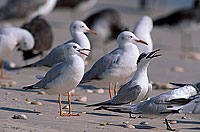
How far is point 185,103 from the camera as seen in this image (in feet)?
17.8

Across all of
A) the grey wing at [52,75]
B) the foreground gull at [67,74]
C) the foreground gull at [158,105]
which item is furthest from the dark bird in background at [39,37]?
the foreground gull at [158,105]

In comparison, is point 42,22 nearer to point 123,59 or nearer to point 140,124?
point 123,59

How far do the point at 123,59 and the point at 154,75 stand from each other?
10.3 ft

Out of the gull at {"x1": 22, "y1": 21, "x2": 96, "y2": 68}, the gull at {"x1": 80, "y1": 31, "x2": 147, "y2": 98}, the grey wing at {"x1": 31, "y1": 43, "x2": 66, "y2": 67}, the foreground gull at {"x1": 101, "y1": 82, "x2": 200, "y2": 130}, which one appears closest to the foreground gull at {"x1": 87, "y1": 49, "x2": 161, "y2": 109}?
the foreground gull at {"x1": 101, "y1": 82, "x2": 200, "y2": 130}

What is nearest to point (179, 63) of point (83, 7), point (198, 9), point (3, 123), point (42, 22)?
point (42, 22)

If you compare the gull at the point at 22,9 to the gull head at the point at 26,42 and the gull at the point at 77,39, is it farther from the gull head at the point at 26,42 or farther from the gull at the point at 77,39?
the gull at the point at 77,39

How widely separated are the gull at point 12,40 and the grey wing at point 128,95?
3.22 metres

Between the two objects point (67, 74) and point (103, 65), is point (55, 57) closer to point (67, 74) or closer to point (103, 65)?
point (103, 65)

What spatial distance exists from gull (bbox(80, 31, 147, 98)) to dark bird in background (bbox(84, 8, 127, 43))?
16.1 feet

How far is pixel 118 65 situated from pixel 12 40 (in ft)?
9.05

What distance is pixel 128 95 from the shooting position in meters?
6.11

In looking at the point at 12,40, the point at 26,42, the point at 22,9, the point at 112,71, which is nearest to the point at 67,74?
the point at 112,71

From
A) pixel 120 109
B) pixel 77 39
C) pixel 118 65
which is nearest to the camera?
pixel 120 109

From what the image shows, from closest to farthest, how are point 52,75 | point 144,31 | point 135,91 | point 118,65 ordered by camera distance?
point 135,91, point 52,75, point 118,65, point 144,31
